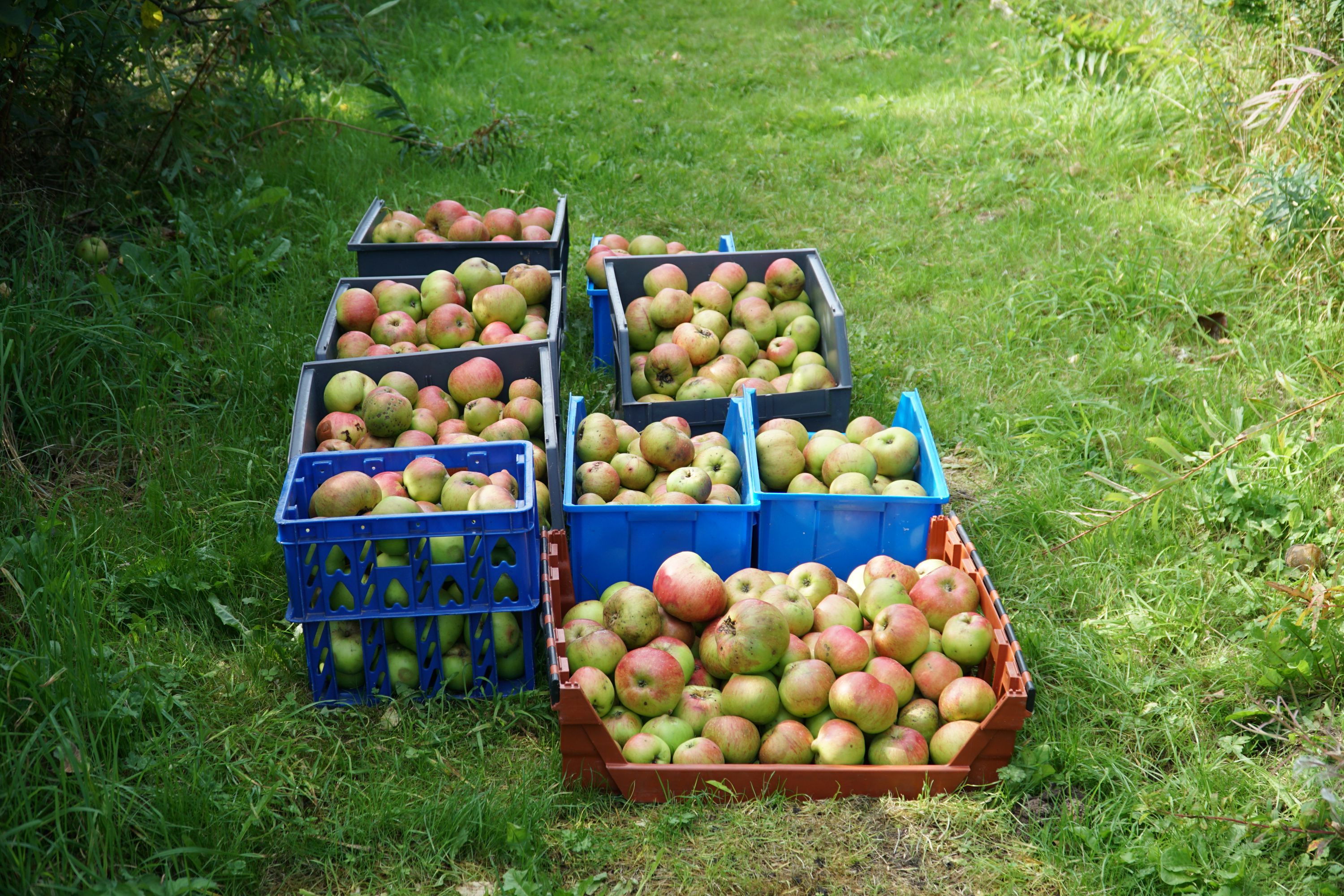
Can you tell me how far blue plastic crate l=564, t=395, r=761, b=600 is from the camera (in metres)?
3.03

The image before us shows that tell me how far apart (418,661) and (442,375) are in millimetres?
1272

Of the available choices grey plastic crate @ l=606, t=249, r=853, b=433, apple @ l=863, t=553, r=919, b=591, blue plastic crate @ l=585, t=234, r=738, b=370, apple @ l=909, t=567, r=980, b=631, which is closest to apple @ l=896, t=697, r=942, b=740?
apple @ l=909, t=567, r=980, b=631

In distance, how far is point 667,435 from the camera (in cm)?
334

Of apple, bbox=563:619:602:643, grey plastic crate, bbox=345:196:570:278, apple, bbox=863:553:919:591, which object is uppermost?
grey plastic crate, bbox=345:196:570:278

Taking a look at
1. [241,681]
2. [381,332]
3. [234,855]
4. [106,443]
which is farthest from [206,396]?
[234,855]

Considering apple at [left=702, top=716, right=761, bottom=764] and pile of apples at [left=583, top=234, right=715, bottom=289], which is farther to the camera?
pile of apples at [left=583, top=234, right=715, bottom=289]

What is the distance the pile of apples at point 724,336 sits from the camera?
156 inches

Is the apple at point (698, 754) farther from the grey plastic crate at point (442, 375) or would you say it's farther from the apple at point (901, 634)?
the grey plastic crate at point (442, 375)

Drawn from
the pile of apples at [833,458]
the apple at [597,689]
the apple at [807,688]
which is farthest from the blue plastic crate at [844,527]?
the apple at [597,689]

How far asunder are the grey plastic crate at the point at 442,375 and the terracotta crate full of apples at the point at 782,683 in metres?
0.25

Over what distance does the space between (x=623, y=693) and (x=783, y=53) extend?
8.59 meters

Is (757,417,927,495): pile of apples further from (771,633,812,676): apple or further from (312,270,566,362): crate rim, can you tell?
(312,270,566,362): crate rim

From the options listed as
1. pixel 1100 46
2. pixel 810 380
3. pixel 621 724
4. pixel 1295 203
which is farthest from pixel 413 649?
pixel 1100 46

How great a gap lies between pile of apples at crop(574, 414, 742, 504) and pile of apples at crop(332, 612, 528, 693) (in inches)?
20.9
